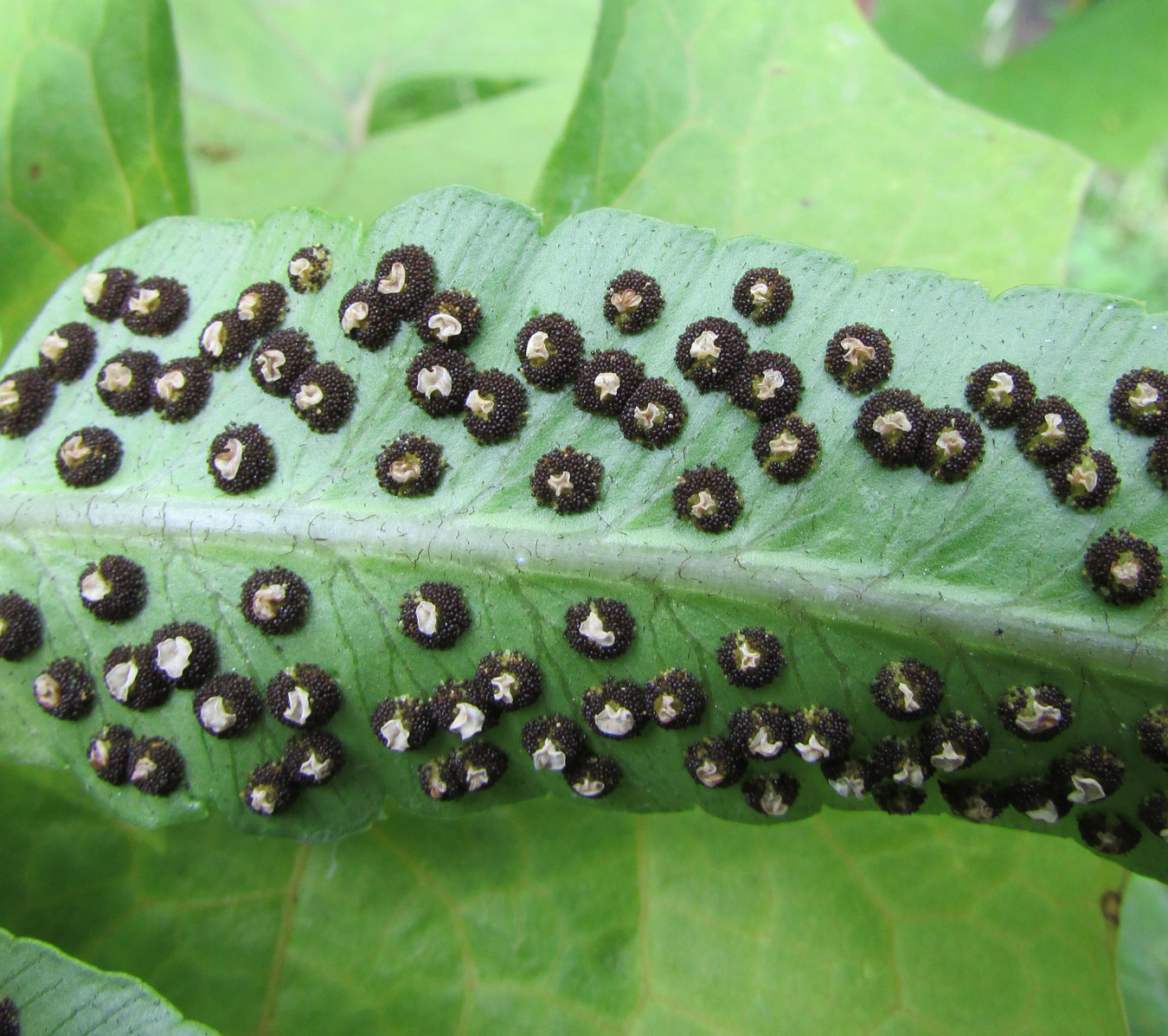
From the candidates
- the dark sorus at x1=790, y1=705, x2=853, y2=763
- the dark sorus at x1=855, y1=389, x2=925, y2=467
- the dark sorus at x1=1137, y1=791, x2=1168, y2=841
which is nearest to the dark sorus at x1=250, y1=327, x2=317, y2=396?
the dark sorus at x1=855, y1=389, x2=925, y2=467

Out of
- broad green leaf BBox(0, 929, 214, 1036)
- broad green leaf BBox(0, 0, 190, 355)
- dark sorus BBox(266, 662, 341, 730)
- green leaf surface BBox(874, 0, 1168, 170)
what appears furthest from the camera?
green leaf surface BBox(874, 0, 1168, 170)

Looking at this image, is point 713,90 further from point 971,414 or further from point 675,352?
point 971,414

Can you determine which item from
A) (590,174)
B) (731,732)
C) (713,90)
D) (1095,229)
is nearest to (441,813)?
(731,732)

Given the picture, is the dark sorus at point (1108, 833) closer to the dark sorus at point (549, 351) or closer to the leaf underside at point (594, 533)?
the leaf underside at point (594, 533)

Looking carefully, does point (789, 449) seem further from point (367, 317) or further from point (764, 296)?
point (367, 317)

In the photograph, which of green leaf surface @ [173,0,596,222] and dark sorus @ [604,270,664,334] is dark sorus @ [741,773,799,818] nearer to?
dark sorus @ [604,270,664,334]

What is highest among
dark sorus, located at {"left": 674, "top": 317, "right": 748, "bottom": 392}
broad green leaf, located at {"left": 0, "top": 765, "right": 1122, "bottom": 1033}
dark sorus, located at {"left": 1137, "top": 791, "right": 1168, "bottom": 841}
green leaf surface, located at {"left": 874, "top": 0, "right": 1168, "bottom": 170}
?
green leaf surface, located at {"left": 874, "top": 0, "right": 1168, "bottom": 170}

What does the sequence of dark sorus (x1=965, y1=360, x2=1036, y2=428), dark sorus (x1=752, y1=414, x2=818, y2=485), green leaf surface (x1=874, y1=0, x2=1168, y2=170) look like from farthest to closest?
1. green leaf surface (x1=874, y1=0, x2=1168, y2=170)
2. dark sorus (x1=752, y1=414, x2=818, y2=485)
3. dark sorus (x1=965, y1=360, x2=1036, y2=428)
